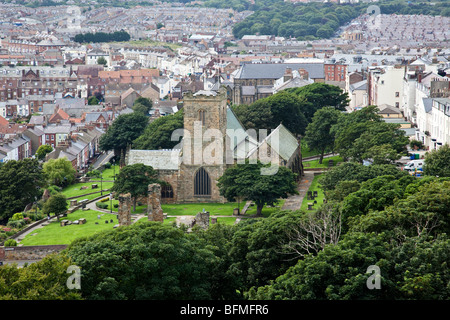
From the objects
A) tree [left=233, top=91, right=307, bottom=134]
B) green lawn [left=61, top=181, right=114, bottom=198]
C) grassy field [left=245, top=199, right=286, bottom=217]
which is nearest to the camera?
grassy field [left=245, top=199, right=286, bottom=217]

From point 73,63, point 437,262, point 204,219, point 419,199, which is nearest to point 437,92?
point 204,219

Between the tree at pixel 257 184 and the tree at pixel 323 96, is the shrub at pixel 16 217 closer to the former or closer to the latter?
the tree at pixel 257 184

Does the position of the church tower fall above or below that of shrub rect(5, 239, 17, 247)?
above

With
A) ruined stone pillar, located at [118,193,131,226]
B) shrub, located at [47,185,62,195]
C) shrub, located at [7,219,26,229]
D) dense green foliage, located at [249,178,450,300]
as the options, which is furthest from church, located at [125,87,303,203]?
dense green foliage, located at [249,178,450,300]

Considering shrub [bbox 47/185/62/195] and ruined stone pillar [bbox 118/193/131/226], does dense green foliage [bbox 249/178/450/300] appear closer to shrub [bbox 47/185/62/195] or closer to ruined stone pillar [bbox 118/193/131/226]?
ruined stone pillar [bbox 118/193/131/226]

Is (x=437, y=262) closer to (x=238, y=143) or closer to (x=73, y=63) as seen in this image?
(x=238, y=143)
